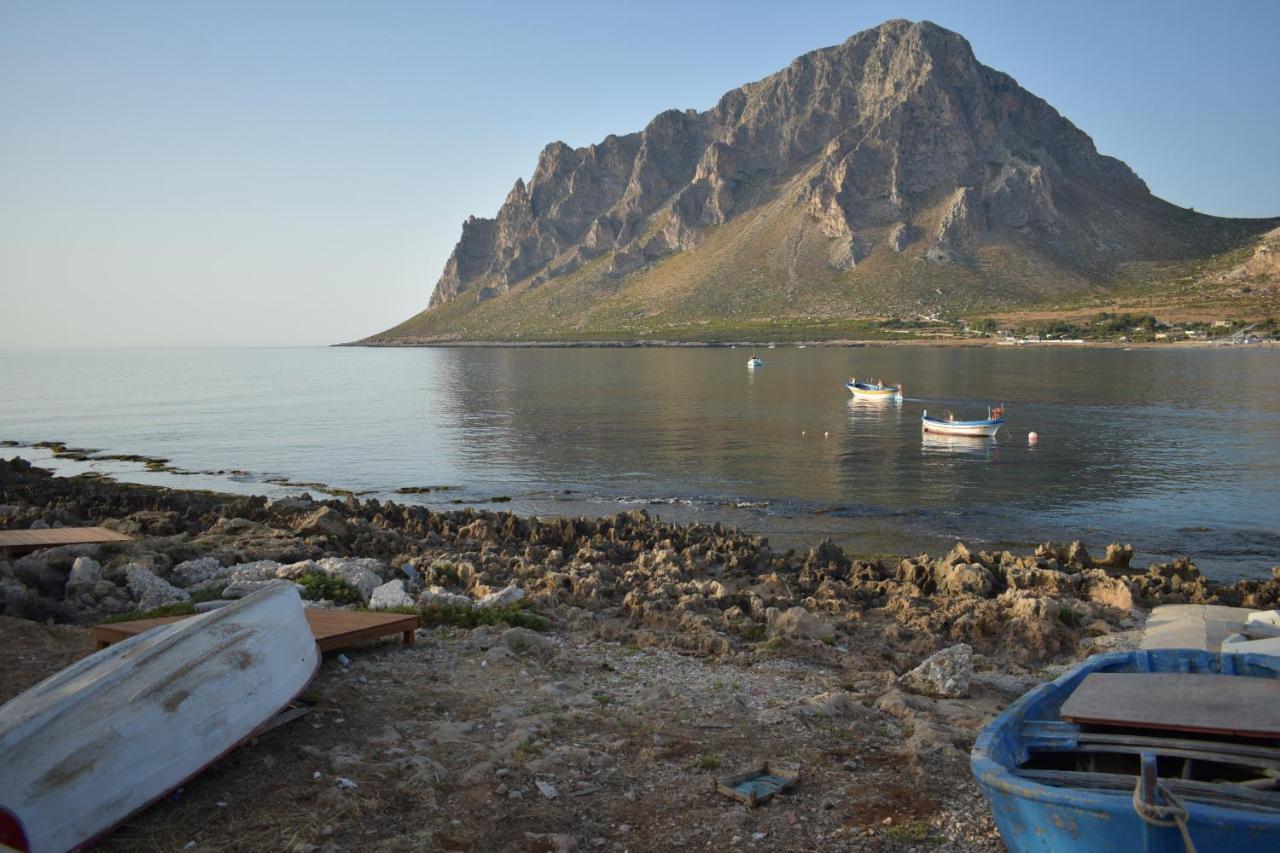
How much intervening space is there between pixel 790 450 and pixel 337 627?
29.3 meters

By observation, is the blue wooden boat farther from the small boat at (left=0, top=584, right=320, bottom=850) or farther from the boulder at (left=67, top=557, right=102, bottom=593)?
the boulder at (left=67, top=557, right=102, bottom=593)

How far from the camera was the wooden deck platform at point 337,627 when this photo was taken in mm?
9055

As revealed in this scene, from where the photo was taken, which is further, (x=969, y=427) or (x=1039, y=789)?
(x=969, y=427)

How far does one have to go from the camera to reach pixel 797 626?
11938 mm

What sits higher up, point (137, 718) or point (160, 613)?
point (137, 718)

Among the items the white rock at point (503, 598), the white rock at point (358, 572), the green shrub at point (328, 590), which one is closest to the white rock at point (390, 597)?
the green shrub at point (328, 590)

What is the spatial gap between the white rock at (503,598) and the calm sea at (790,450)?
10.7 m

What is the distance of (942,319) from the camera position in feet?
500

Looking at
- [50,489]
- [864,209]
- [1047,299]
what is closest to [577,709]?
[50,489]

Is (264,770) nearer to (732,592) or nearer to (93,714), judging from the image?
(93,714)

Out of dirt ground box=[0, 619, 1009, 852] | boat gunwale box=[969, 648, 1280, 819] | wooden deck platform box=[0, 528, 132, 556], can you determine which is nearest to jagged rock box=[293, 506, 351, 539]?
wooden deck platform box=[0, 528, 132, 556]

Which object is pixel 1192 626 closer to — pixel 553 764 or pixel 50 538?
pixel 553 764

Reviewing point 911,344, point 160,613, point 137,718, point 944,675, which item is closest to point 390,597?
point 160,613

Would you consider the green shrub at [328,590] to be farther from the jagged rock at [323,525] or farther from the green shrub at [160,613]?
the jagged rock at [323,525]
